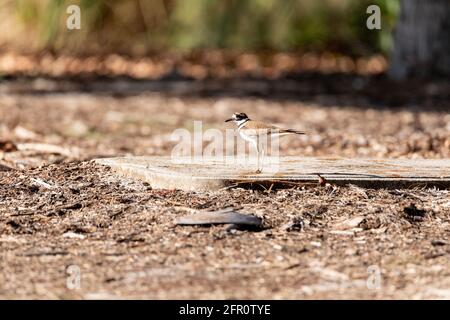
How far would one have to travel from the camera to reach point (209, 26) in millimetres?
13578

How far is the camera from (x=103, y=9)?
A: 1407 cm

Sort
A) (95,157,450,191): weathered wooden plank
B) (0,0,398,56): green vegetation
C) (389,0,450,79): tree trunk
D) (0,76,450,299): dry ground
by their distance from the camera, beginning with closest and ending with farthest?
(0,76,450,299): dry ground → (95,157,450,191): weathered wooden plank → (389,0,450,79): tree trunk → (0,0,398,56): green vegetation

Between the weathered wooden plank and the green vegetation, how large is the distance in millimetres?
7763

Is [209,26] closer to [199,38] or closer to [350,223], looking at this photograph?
[199,38]

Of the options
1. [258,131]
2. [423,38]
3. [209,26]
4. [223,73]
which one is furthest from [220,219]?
[209,26]

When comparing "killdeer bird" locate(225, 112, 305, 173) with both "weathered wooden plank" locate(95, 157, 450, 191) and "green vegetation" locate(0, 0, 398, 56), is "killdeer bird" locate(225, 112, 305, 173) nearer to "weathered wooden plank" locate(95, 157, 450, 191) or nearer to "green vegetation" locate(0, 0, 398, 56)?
"weathered wooden plank" locate(95, 157, 450, 191)

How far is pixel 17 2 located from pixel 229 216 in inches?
376

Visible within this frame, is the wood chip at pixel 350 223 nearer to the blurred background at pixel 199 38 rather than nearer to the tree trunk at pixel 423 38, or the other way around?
the tree trunk at pixel 423 38

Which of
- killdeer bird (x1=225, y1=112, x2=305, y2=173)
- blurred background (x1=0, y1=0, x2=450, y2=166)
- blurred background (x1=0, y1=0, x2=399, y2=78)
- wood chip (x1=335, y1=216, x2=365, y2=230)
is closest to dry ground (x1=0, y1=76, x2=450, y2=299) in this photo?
wood chip (x1=335, y1=216, x2=365, y2=230)

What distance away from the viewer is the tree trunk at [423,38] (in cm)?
1012

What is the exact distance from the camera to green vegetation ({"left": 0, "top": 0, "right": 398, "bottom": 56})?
1320 cm

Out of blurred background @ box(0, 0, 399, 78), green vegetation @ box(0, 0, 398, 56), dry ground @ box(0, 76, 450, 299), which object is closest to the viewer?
dry ground @ box(0, 76, 450, 299)

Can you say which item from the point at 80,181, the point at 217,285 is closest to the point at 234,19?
the point at 80,181

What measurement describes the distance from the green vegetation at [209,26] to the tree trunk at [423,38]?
222 centimetres
